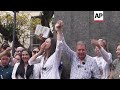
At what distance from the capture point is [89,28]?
7.21 meters

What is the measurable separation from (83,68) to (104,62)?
53cm

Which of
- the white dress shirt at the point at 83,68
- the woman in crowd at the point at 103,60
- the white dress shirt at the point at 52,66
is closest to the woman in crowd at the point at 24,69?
the white dress shirt at the point at 52,66

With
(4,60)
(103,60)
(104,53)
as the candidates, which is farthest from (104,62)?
(4,60)

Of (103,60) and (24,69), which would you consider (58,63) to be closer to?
(24,69)

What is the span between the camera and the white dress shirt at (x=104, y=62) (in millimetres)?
5789

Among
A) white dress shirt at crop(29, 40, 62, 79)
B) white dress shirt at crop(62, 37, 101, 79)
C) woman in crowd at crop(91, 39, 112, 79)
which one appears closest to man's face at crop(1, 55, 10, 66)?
white dress shirt at crop(29, 40, 62, 79)

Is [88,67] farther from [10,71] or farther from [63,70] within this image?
[10,71]

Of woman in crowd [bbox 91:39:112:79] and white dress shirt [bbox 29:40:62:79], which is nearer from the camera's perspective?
white dress shirt [bbox 29:40:62:79]

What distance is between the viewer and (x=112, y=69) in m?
5.88

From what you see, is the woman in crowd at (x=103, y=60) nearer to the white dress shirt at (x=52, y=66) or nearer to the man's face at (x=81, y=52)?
the man's face at (x=81, y=52)

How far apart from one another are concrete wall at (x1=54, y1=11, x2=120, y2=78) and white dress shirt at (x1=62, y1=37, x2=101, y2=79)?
132 centimetres

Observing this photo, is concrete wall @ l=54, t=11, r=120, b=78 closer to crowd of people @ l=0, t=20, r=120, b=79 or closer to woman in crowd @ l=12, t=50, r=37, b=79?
crowd of people @ l=0, t=20, r=120, b=79

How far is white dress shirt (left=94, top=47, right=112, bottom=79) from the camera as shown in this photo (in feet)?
19.0
